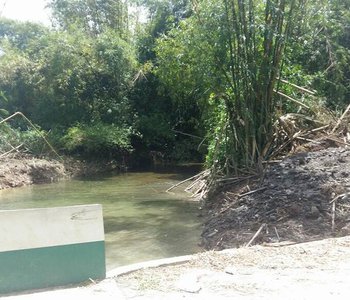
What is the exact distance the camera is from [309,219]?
807 cm

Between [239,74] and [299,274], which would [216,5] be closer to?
[239,74]

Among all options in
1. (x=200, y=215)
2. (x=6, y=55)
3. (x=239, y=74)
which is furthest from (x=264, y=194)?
(x=6, y=55)

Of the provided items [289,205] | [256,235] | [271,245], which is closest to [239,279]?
[271,245]

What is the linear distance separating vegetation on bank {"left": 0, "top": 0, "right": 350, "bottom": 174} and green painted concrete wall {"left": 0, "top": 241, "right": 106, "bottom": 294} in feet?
20.9

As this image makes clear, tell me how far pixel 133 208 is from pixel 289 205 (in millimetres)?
4863

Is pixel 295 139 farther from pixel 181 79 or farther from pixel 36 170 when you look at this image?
pixel 36 170

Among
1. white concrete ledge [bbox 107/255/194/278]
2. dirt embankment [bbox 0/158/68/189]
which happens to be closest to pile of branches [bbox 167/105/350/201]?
white concrete ledge [bbox 107/255/194/278]

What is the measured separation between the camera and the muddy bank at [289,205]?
25.6 feet

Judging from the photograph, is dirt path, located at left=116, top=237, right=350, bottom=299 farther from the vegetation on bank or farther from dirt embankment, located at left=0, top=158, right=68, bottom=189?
dirt embankment, located at left=0, top=158, right=68, bottom=189

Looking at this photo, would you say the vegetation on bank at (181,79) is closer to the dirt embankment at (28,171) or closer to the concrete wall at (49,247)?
the dirt embankment at (28,171)

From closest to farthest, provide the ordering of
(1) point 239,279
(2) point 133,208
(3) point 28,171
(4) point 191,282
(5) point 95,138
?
(4) point 191,282 < (1) point 239,279 < (2) point 133,208 < (3) point 28,171 < (5) point 95,138

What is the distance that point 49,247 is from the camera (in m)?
4.87

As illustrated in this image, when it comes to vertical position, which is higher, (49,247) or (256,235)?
(49,247)

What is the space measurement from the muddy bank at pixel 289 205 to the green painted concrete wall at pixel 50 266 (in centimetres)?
335
